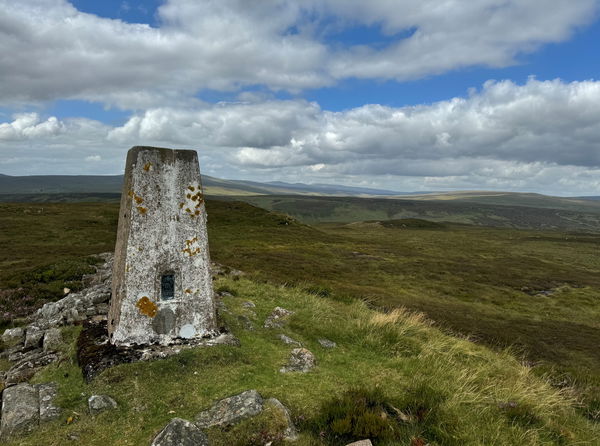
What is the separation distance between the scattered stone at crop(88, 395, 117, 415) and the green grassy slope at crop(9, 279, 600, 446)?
0.53ft

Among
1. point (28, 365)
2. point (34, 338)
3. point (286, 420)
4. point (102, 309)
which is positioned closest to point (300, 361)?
point (286, 420)

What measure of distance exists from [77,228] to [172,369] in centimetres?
4162

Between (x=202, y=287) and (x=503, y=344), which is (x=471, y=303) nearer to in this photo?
(x=503, y=344)

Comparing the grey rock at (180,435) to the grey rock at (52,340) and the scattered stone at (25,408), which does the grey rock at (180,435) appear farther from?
the grey rock at (52,340)

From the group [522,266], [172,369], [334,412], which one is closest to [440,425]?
[334,412]

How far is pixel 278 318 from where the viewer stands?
1306 cm

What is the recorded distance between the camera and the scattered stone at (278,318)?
12.3m

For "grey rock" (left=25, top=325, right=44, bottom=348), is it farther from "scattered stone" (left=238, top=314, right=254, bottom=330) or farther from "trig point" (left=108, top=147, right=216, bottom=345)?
"scattered stone" (left=238, top=314, right=254, bottom=330)

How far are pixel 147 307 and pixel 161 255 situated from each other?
136 cm

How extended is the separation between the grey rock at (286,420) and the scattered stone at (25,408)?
13.6ft

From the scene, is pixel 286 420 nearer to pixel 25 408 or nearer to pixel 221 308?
pixel 25 408

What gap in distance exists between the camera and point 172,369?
8117 mm

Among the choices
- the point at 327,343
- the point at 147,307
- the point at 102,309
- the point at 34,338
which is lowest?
the point at 327,343

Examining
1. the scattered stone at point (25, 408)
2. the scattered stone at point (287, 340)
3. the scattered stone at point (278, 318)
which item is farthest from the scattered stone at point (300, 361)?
the scattered stone at point (25, 408)
